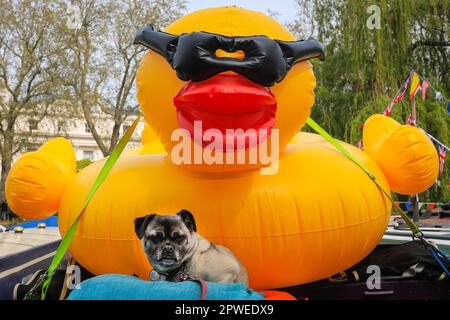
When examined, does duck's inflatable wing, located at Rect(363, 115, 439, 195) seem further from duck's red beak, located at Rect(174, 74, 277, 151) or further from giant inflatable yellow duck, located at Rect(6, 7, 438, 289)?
duck's red beak, located at Rect(174, 74, 277, 151)

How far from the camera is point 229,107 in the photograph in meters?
1.91

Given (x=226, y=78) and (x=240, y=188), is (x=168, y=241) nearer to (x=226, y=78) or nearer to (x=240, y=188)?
(x=240, y=188)

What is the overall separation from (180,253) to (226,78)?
788 millimetres

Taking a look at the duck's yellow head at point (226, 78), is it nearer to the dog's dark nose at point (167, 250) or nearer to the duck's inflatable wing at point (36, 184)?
the dog's dark nose at point (167, 250)

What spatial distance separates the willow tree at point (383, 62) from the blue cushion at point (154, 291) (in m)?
7.44

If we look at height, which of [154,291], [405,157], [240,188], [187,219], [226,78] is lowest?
[154,291]

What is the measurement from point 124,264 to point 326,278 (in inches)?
44.8

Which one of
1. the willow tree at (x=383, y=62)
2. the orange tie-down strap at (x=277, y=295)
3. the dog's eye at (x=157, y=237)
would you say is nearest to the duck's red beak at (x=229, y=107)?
the dog's eye at (x=157, y=237)

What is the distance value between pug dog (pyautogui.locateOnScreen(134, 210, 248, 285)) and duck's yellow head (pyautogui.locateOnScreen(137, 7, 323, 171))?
40cm

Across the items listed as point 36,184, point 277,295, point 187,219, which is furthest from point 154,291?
point 36,184

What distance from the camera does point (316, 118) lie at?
10.1 meters

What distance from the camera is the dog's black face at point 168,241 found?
1781mm

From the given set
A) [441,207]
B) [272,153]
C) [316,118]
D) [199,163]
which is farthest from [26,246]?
[316,118]

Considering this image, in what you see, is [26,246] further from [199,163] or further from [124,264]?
[199,163]
